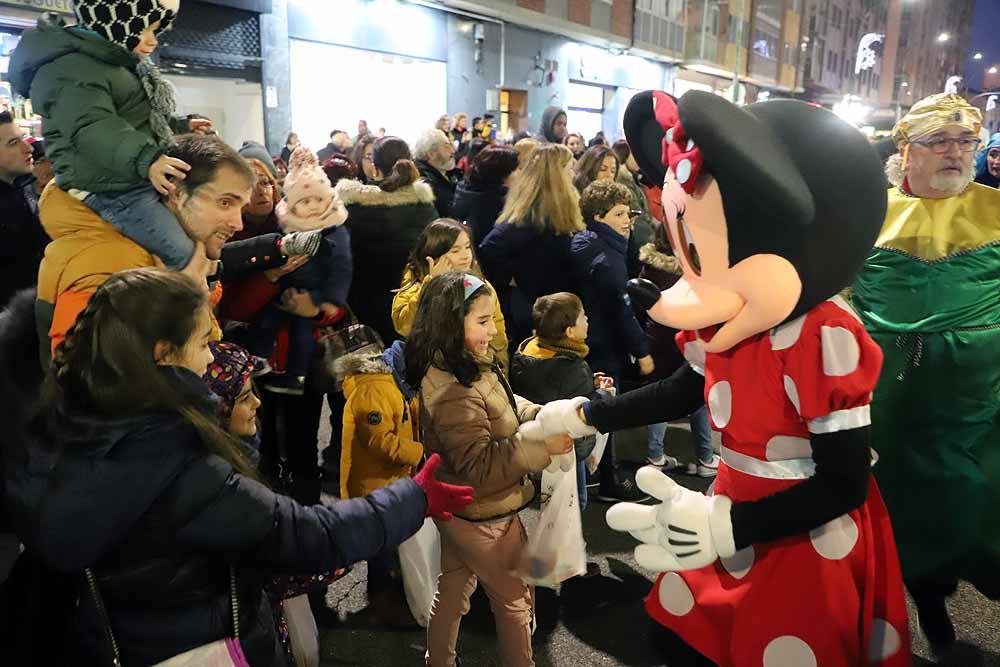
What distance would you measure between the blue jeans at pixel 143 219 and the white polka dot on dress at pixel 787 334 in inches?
64.2

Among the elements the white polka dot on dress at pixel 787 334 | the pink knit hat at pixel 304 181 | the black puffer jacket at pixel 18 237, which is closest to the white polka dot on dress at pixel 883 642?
the white polka dot on dress at pixel 787 334

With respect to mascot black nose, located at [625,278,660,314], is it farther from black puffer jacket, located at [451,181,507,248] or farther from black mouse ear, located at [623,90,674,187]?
black puffer jacket, located at [451,181,507,248]

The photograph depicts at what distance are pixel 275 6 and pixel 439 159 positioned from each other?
6420 millimetres

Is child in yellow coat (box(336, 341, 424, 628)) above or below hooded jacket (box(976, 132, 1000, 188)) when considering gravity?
below

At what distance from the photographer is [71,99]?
83.3 inches

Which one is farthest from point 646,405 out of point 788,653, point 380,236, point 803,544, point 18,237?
point 18,237

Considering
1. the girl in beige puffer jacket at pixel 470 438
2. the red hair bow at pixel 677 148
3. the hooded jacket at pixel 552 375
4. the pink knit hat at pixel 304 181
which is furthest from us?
the pink knit hat at pixel 304 181

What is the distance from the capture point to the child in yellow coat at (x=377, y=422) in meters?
2.56

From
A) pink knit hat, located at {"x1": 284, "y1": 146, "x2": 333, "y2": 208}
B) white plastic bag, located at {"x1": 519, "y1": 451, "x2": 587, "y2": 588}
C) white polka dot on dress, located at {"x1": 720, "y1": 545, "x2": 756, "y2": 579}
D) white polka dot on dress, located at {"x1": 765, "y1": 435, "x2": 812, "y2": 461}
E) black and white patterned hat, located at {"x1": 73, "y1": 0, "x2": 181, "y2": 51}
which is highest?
black and white patterned hat, located at {"x1": 73, "y1": 0, "x2": 181, "y2": 51}

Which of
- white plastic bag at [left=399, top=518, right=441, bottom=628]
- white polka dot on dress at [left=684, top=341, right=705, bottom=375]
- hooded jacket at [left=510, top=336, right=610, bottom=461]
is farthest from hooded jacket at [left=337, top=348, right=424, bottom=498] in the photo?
white polka dot on dress at [left=684, top=341, right=705, bottom=375]

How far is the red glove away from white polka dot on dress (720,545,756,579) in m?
Result: 0.61

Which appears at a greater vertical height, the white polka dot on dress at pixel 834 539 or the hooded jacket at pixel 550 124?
the hooded jacket at pixel 550 124

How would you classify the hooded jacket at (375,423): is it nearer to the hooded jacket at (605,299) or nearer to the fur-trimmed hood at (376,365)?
the fur-trimmed hood at (376,365)

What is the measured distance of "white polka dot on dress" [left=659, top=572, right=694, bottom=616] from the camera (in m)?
1.67
